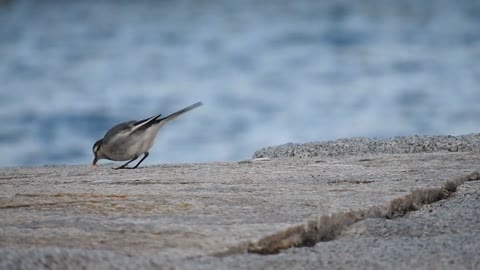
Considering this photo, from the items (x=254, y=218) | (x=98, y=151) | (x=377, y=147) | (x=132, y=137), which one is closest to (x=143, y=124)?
(x=132, y=137)

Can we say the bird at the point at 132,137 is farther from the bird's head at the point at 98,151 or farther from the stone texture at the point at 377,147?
the stone texture at the point at 377,147

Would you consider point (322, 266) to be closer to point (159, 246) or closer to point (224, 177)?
point (159, 246)

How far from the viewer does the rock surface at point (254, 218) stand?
1581mm

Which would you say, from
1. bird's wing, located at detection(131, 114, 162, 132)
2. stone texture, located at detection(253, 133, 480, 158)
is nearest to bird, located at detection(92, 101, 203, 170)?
bird's wing, located at detection(131, 114, 162, 132)

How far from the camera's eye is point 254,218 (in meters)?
1.97

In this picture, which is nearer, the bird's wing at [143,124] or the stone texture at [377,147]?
the stone texture at [377,147]

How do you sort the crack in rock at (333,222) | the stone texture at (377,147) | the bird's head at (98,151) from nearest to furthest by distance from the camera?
the crack in rock at (333,222) → the stone texture at (377,147) → the bird's head at (98,151)

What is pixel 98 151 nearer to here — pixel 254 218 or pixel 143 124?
pixel 143 124

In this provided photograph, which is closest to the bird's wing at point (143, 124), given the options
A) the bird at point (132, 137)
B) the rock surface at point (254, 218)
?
the bird at point (132, 137)

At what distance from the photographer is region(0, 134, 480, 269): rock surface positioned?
158cm

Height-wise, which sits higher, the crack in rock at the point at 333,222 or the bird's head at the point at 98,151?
the bird's head at the point at 98,151

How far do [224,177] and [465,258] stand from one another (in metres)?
1.26

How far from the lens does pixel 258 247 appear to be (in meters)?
1.70

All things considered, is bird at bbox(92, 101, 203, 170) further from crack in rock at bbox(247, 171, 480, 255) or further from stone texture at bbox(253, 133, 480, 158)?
crack in rock at bbox(247, 171, 480, 255)
